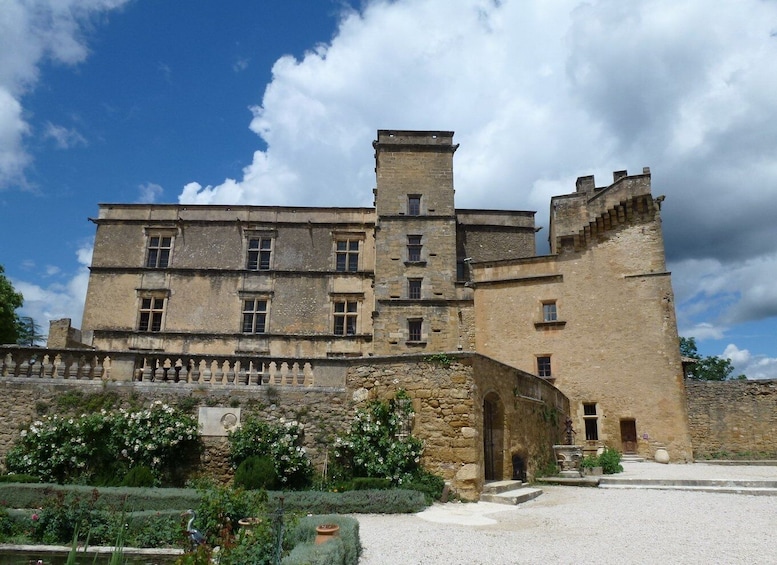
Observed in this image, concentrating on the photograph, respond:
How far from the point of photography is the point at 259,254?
26547 millimetres

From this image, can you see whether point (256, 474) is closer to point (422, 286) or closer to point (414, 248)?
point (422, 286)

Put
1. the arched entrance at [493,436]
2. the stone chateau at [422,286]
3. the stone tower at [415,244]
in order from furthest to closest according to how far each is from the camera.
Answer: the stone tower at [415,244] < the stone chateau at [422,286] < the arched entrance at [493,436]

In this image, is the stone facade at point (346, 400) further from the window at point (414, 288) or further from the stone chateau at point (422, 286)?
the window at point (414, 288)

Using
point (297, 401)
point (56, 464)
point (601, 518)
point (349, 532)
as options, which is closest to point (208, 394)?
point (297, 401)

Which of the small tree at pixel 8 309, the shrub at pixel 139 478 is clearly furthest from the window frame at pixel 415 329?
the small tree at pixel 8 309

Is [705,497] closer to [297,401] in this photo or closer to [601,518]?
[601,518]

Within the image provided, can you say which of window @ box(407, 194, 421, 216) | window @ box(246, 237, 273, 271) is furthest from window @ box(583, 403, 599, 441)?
window @ box(246, 237, 273, 271)

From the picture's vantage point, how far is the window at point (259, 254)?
1039 inches

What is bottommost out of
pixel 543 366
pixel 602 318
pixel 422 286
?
pixel 543 366

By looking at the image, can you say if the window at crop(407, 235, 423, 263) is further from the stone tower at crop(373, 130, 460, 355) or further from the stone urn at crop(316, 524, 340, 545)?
the stone urn at crop(316, 524, 340, 545)

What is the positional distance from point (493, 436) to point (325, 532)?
308 inches

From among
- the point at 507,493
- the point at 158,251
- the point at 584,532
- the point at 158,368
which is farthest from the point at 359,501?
the point at 158,251

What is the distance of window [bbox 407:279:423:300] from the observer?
958 inches

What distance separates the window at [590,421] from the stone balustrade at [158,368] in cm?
1324
